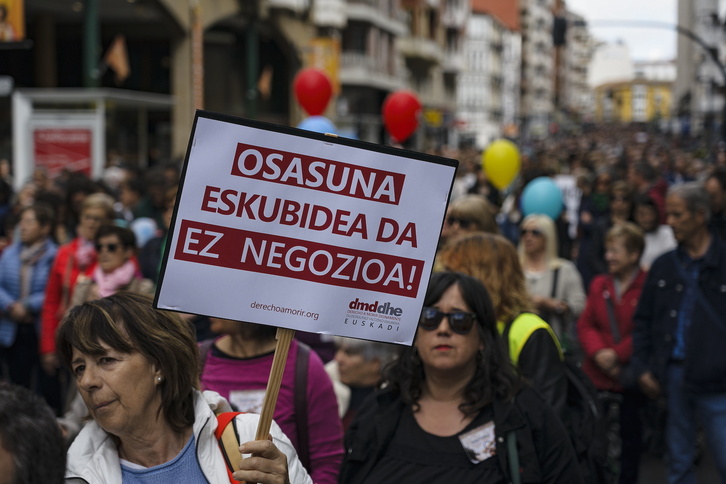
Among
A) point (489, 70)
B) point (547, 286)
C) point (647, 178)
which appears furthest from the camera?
point (489, 70)

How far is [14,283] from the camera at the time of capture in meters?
7.42

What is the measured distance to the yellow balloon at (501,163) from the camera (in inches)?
572

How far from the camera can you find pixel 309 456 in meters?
3.98

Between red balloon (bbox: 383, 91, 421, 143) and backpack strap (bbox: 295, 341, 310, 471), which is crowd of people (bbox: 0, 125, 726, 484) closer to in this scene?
backpack strap (bbox: 295, 341, 310, 471)

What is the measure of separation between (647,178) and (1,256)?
25.1 ft

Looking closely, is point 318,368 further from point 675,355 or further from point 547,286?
point 547,286

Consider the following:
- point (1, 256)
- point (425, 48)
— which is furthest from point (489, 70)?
point (1, 256)

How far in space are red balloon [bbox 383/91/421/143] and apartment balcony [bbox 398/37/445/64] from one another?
36.8 m

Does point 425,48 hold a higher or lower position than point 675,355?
higher

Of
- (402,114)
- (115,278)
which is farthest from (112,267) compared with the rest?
(402,114)

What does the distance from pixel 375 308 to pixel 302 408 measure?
1.07 m

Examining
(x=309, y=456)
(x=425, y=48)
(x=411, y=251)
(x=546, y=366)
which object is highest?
(x=425, y=48)

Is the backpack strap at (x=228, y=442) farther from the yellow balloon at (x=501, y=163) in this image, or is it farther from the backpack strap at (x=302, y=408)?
the yellow balloon at (x=501, y=163)

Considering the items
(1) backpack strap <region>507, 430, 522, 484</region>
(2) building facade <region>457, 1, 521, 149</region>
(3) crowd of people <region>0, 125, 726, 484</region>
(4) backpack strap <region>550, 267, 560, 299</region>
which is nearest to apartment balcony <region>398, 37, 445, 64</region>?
(2) building facade <region>457, 1, 521, 149</region>
